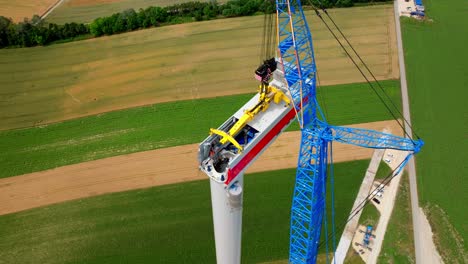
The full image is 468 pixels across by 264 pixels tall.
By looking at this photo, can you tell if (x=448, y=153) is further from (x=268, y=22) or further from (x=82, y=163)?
(x=82, y=163)

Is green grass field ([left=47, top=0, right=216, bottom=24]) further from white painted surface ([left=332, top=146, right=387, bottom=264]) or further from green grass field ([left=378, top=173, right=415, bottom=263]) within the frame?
green grass field ([left=378, top=173, right=415, bottom=263])

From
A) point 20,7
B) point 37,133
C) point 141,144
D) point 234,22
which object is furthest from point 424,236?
point 20,7

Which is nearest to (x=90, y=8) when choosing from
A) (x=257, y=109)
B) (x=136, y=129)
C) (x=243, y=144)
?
(x=136, y=129)

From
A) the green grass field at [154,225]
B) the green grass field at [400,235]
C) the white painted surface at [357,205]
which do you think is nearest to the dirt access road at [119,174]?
the green grass field at [154,225]

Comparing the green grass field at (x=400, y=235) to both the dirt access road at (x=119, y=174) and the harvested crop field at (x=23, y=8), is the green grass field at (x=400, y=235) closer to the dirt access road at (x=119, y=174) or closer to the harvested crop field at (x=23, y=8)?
the dirt access road at (x=119, y=174)

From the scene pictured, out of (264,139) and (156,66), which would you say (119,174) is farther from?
(264,139)

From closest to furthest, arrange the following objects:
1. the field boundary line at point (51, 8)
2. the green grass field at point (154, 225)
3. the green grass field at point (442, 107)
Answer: the green grass field at point (154, 225), the green grass field at point (442, 107), the field boundary line at point (51, 8)
